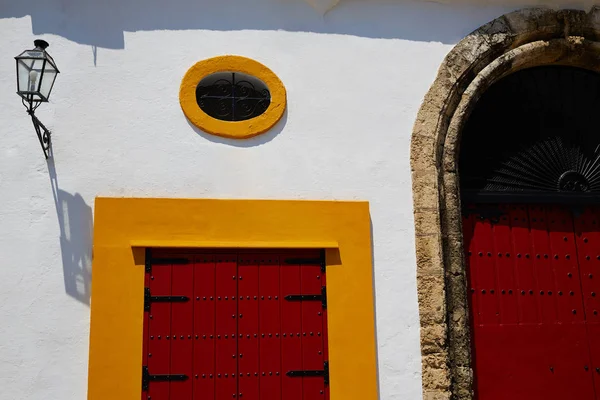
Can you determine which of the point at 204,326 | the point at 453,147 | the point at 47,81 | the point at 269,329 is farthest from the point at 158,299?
the point at 453,147

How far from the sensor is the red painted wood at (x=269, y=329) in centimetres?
428

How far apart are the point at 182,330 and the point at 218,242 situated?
0.64 meters

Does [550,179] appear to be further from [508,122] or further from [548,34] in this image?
[548,34]

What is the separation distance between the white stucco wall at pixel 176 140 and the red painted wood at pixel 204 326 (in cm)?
58

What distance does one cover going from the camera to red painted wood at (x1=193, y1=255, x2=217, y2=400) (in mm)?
4203

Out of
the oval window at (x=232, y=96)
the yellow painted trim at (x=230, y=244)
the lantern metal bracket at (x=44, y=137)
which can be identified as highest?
the oval window at (x=232, y=96)

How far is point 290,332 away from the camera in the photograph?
4379mm

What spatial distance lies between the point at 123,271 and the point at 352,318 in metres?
1.60

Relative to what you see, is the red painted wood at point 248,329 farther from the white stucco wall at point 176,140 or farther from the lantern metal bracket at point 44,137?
the lantern metal bracket at point 44,137

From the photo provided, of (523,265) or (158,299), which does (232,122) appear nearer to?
(158,299)

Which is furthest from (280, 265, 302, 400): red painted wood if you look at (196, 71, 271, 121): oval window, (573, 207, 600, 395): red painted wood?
(573, 207, 600, 395): red painted wood

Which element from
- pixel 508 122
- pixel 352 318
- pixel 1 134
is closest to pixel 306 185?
pixel 352 318

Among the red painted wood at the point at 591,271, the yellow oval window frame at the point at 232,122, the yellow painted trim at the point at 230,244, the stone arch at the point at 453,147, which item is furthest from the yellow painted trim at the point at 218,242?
the red painted wood at the point at 591,271

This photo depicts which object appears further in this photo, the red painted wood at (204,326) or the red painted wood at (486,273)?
the red painted wood at (486,273)
